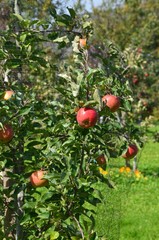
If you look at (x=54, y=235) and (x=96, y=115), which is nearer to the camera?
(x=96, y=115)

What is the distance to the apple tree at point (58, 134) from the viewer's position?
2473 mm

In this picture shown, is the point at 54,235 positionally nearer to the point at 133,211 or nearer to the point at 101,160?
the point at 101,160

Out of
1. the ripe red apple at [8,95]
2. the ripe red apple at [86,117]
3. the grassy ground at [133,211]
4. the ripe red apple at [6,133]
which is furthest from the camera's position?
the grassy ground at [133,211]

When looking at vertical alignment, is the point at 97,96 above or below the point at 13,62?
below

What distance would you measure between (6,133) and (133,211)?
4680mm

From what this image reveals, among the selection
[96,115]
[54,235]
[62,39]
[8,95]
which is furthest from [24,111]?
[54,235]

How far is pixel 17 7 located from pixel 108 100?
2.14 ft

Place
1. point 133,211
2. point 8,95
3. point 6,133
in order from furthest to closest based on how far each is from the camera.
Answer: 1. point 133,211
2. point 8,95
3. point 6,133

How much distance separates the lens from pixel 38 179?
2566mm

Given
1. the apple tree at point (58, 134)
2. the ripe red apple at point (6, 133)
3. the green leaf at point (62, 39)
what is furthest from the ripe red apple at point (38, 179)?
the green leaf at point (62, 39)

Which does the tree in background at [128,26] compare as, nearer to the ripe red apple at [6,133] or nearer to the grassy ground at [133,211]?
the grassy ground at [133,211]

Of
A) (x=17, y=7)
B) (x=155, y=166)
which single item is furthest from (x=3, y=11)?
(x=17, y=7)

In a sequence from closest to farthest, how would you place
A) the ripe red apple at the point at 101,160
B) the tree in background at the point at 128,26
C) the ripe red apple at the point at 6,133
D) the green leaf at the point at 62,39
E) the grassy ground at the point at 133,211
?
1. the ripe red apple at the point at 6,133
2. the green leaf at the point at 62,39
3. the ripe red apple at the point at 101,160
4. the grassy ground at the point at 133,211
5. the tree in background at the point at 128,26

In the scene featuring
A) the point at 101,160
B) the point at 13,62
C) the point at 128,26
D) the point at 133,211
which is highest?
the point at 128,26
